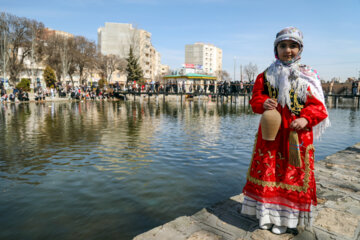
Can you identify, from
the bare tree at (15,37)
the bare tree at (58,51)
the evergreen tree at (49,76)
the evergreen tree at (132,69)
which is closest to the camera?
the bare tree at (15,37)

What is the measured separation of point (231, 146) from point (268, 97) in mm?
6094

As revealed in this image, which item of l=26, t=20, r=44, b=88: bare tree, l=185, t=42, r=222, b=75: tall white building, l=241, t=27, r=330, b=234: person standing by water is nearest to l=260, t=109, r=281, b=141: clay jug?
l=241, t=27, r=330, b=234: person standing by water

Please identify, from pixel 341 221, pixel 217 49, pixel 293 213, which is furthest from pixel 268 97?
pixel 217 49

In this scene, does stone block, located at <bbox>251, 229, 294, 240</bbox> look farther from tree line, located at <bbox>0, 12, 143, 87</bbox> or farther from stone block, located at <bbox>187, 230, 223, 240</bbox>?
tree line, located at <bbox>0, 12, 143, 87</bbox>

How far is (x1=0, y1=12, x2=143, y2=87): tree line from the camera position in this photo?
43250mm

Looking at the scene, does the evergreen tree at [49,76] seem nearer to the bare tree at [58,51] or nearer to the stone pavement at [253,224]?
the bare tree at [58,51]

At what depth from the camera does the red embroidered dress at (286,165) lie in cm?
284

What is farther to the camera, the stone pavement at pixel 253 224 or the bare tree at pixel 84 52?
the bare tree at pixel 84 52

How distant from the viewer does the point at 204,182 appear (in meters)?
5.53

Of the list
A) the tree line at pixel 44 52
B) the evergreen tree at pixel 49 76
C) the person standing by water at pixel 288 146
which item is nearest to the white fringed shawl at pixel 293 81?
the person standing by water at pixel 288 146

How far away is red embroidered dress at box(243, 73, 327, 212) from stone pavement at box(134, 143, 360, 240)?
342 millimetres

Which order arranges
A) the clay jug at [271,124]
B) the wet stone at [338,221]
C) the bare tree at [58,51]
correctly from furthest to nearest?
the bare tree at [58,51], the wet stone at [338,221], the clay jug at [271,124]

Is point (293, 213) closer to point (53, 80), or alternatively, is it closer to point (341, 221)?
point (341, 221)

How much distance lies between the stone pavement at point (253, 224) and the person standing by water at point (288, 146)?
0.58 ft
